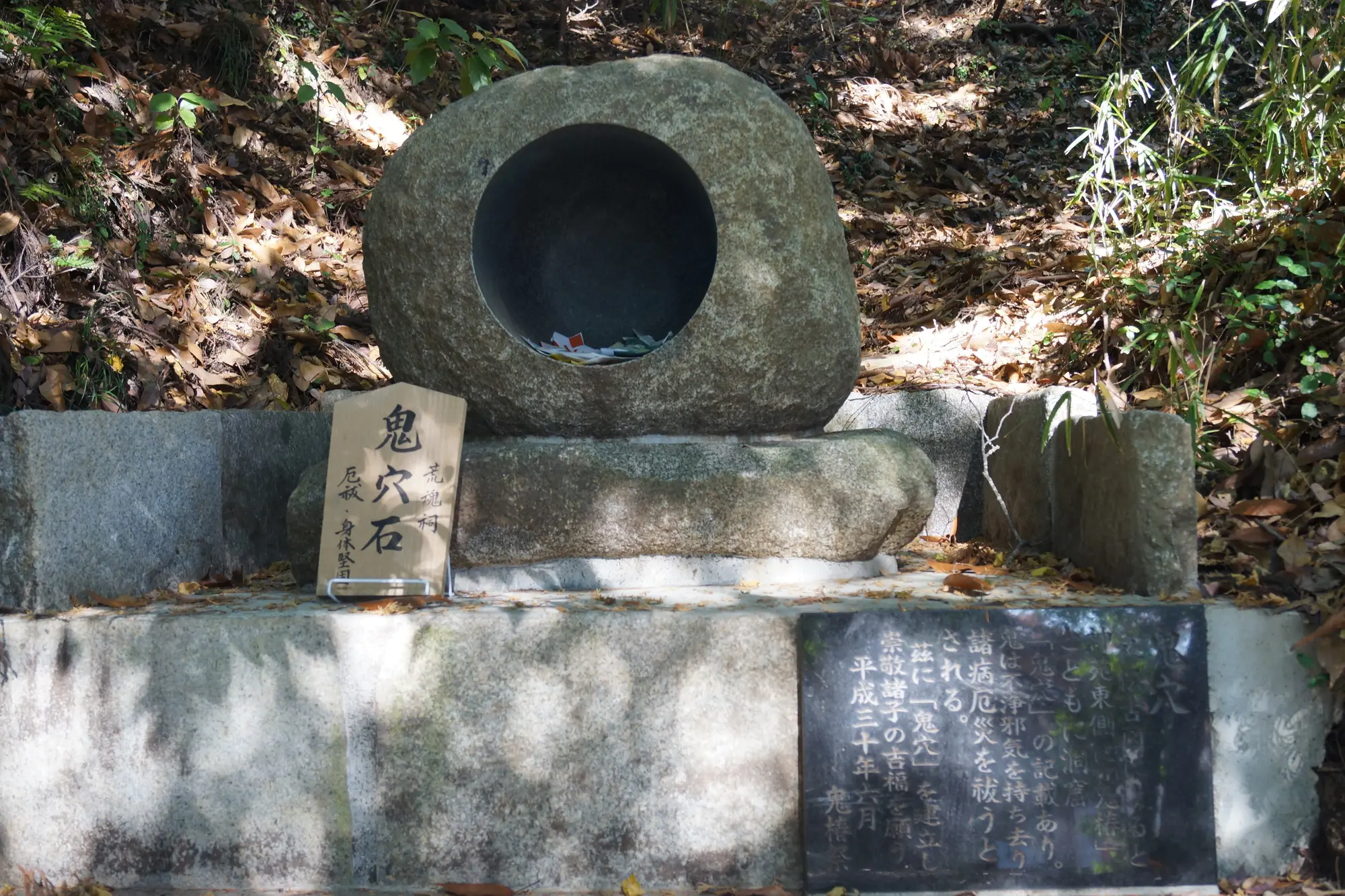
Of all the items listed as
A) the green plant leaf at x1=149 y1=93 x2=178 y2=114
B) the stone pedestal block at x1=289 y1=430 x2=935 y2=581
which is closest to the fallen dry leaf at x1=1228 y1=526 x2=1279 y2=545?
the stone pedestal block at x1=289 y1=430 x2=935 y2=581

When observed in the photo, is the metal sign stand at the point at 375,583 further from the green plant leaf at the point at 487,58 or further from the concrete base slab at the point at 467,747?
the green plant leaf at the point at 487,58

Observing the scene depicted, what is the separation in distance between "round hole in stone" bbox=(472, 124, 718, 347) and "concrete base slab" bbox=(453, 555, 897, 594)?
735mm

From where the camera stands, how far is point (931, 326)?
4.96 m

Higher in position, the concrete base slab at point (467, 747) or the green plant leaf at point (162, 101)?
the green plant leaf at point (162, 101)

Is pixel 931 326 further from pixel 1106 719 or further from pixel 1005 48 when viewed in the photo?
pixel 1005 48

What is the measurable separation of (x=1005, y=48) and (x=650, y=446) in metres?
6.81

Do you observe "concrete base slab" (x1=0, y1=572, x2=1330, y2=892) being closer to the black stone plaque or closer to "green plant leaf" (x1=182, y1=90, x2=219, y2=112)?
the black stone plaque

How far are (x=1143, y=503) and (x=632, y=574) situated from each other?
1256 millimetres

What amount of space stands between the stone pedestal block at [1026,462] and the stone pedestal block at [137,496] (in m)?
2.27

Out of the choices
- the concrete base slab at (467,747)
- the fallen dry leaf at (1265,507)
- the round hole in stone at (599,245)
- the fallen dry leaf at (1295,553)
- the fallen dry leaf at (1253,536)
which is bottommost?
the concrete base slab at (467,747)

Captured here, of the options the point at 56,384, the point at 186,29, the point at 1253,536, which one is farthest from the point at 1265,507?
the point at 186,29

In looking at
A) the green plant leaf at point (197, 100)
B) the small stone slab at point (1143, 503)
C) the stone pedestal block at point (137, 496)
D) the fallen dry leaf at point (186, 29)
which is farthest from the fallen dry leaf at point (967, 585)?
the fallen dry leaf at point (186, 29)

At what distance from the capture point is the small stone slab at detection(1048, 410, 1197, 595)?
254cm

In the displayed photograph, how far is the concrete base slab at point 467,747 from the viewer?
2363mm
